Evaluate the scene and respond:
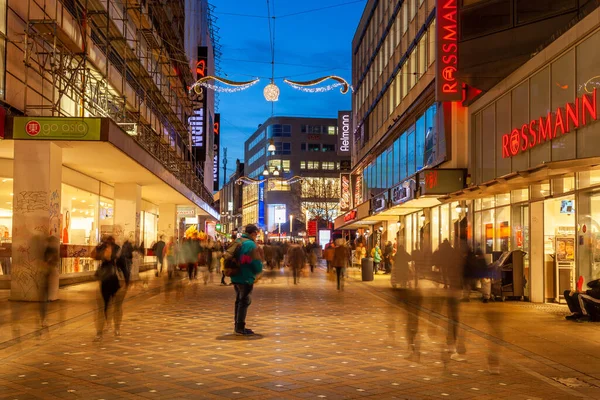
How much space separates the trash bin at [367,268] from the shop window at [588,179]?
13314mm

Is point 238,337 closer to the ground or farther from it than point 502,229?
closer to the ground

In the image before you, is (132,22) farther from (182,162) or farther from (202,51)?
(202,51)

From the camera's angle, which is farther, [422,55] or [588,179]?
[422,55]

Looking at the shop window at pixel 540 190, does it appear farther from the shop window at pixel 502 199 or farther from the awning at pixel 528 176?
the shop window at pixel 502 199

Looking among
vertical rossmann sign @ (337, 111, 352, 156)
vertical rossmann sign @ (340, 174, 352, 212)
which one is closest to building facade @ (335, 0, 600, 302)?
vertical rossmann sign @ (340, 174, 352, 212)

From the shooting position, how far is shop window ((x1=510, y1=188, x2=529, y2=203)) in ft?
64.3

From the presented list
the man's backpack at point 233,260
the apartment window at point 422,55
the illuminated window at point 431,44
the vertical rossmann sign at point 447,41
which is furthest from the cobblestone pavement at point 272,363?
the apartment window at point 422,55

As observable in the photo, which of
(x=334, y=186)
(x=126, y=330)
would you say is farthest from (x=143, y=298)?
(x=334, y=186)

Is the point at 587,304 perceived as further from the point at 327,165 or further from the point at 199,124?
the point at 327,165

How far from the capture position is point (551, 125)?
663 inches

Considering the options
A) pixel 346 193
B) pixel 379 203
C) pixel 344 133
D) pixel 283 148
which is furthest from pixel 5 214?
pixel 283 148

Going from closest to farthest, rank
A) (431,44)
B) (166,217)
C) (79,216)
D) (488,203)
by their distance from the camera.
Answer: (488,203)
(79,216)
(431,44)
(166,217)

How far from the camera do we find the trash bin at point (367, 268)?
29.0 meters

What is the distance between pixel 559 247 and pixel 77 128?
12.2m
